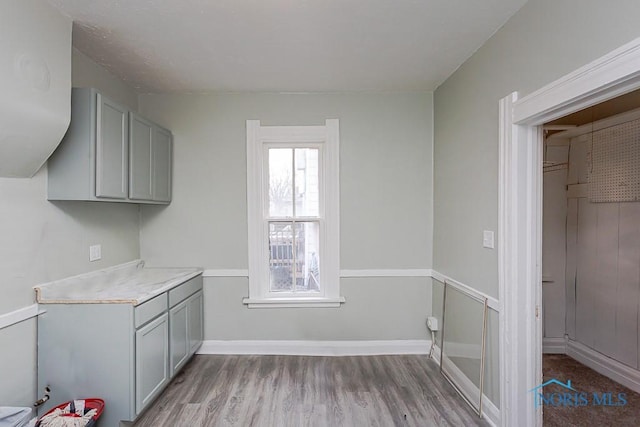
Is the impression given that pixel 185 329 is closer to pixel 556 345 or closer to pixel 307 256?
pixel 307 256

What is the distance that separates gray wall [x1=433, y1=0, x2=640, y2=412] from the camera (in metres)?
1.38

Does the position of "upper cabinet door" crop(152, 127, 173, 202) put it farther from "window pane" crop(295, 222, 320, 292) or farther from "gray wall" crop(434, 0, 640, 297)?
"gray wall" crop(434, 0, 640, 297)

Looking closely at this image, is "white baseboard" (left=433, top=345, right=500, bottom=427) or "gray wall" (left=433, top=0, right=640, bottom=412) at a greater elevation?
"gray wall" (left=433, top=0, right=640, bottom=412)

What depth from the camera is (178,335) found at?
103 inches

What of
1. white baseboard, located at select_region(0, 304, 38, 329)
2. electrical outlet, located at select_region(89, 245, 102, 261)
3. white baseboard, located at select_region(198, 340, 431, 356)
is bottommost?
white baseboard, located at select_region(198, 340, 431, 356)

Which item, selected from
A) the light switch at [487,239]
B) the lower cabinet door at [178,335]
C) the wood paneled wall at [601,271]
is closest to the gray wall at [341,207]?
the lower cabinet door at [178,335]

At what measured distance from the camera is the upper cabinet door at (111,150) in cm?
210

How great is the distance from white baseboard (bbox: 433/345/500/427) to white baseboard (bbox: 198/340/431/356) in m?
0.29

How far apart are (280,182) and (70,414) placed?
2.31m

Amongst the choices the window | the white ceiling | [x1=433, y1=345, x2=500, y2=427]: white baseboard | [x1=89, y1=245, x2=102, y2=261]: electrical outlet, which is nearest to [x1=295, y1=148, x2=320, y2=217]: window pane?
the window

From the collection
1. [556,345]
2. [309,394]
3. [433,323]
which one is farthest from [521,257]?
[556,345]

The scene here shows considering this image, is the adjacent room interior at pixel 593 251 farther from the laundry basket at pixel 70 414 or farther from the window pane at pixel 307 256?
the laundry basket at pixel 70 414

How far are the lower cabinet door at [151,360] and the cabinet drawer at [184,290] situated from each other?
0.16m

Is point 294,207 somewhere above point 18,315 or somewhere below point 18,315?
above
